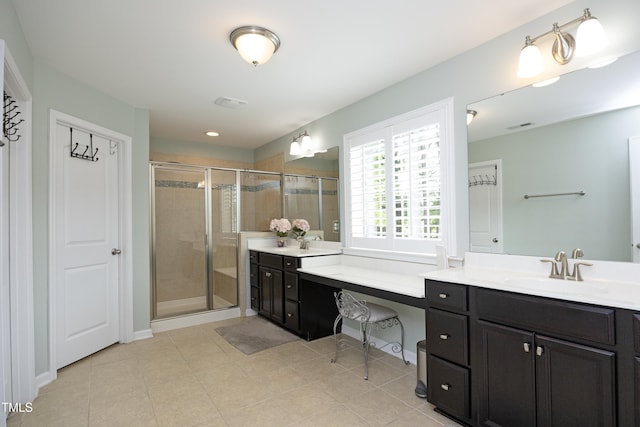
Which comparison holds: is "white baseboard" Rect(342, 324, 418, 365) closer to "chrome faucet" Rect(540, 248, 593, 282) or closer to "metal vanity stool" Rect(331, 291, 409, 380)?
"metal vanity stool" Rect(331, 291, 409, 380)

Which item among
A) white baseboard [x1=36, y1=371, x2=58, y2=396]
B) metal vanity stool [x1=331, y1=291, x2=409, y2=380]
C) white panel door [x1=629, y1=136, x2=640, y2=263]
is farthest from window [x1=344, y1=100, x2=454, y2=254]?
white baseboard [x1=36, y1=371, x2=58, y2=396]

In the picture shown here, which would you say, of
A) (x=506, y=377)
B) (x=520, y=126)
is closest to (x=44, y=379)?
(x=506, y=377)

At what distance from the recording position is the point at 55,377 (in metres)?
2.60

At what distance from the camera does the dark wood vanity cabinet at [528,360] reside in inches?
54.8

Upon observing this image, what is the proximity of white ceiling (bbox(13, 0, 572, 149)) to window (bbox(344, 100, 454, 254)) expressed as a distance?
45cm

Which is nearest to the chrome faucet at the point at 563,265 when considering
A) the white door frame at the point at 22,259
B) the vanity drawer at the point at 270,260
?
the vanity drawer at the point at 270,260

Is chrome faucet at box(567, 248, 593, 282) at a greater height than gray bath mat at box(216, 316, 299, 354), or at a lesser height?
greater

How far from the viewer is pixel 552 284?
192cm

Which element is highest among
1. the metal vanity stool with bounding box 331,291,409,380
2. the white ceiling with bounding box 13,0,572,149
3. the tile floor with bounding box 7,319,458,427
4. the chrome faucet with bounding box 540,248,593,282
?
the white ceiling with bounding box 13,0,572,149

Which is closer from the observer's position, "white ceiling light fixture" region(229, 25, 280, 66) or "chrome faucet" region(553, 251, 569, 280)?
"chrome faucet" region(553, 251, 569, 280)

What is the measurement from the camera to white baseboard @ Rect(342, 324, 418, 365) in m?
2.82

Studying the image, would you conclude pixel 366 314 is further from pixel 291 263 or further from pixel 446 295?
pixel 291 263

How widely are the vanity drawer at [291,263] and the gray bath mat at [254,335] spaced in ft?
2.41

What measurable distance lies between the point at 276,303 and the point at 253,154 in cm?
302
